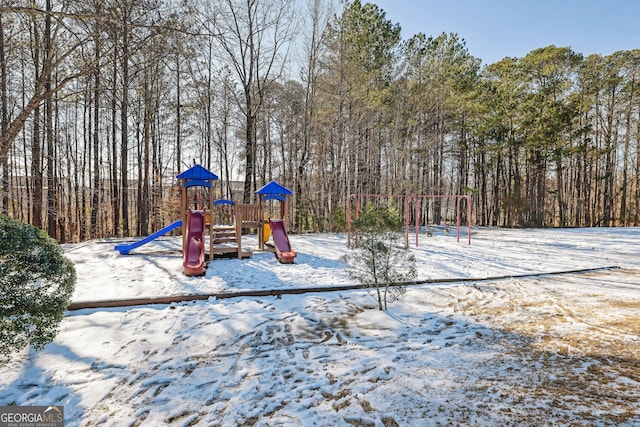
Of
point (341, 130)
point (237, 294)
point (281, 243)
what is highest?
point (341, 130)

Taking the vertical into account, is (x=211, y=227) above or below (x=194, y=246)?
above

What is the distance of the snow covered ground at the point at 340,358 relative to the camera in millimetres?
2080

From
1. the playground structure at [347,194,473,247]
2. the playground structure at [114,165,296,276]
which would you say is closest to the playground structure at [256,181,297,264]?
the playground structure at [114,165,296,276]

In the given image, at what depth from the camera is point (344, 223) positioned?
512 inches

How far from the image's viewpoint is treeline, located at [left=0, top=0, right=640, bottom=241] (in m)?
12.4

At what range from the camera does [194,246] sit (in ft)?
21.1

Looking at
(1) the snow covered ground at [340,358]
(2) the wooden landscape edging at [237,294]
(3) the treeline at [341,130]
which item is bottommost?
(1) the snow covered ground at [340,358]

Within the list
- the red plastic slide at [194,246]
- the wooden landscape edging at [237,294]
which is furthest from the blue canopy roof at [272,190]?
the wooden landscape edging at [237,294]

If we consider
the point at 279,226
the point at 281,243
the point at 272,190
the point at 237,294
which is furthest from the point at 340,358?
the point at 272,190

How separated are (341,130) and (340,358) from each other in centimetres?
1236

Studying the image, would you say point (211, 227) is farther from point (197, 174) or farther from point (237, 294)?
point (237, 294)

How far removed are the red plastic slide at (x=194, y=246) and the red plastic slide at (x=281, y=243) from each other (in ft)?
5.64

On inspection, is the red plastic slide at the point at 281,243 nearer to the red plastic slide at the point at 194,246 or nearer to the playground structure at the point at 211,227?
the playground structure at the point at 211,227

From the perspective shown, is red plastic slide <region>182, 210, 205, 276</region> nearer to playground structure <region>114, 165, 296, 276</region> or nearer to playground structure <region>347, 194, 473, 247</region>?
playground structure <region>114, 165, 296, 276</region>
